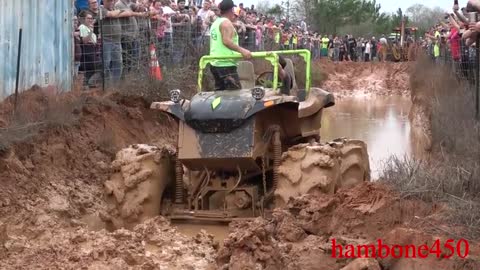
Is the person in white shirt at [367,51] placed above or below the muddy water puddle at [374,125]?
above

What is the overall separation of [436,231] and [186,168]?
11.6 ft

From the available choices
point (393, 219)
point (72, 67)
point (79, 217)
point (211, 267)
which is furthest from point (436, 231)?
point (72, 67)

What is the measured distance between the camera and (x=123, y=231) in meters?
7.35

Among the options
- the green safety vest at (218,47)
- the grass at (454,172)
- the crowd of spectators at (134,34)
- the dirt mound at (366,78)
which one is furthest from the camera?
the dirt mound at (366,78)

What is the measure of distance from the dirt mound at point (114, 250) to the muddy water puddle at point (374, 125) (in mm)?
4242

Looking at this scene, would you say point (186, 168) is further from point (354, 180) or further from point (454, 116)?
point (454, 116)

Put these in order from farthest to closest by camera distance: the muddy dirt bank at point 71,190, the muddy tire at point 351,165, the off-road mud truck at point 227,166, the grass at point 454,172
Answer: the muddy tire at point 351,165 → the off-road mud truck at point 227,166 → the muddy dirt bank at point 71,190 → the grass at point 454,172

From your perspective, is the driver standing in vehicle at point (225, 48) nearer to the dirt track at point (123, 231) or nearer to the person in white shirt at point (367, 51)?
the dirt track at point (123, 231)

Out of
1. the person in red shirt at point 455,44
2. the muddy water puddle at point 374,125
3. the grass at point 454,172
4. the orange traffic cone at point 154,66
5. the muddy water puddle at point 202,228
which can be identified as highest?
the person in red shirt at point 455,44

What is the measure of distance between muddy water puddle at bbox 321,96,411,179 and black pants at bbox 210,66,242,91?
2.84 metres

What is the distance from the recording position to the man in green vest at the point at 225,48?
905 centimetres

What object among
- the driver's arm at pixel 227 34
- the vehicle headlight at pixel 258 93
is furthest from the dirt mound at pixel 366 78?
the vehicle headlight at pixel 258 93

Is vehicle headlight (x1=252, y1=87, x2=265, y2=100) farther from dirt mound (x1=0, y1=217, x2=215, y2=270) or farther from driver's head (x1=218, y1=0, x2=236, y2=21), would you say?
dirt mound (x1=0, y1=217, x2=215, y2=270)

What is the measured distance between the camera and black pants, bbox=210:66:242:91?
9164mm
